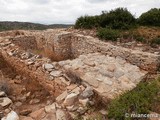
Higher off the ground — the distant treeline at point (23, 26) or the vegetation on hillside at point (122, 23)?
the vegetation on hillside at point (122, 23)

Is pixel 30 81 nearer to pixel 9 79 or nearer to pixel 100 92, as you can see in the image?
pixel 9 79

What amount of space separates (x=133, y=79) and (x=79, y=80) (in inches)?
63.5

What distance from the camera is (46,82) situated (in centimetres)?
705

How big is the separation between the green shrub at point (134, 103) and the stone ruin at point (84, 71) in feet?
1.59

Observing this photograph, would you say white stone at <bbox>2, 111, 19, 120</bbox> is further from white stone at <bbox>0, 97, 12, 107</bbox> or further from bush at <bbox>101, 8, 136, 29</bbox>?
bush at <bbox>101, 8, 136, 29</bbox>

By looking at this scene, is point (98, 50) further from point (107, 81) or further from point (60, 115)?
point (60, 115)

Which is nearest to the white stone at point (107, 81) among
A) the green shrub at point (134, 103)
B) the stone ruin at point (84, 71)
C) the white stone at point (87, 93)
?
the stone ruin at point (84, 71)

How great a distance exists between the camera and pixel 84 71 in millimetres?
7098

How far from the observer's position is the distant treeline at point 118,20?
38.5ft

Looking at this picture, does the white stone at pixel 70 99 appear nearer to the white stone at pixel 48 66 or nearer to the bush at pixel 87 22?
the white stone at pixel 48 66

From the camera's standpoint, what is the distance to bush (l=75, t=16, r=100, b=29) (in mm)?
12188

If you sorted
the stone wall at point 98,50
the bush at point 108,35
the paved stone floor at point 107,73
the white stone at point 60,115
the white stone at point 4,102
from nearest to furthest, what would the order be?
the white stone at point 60,115 < the white stone at point 4,102 < the paved stone floor at point 107,73 < the stone wall at point 98,50 < the bush at point 108,35

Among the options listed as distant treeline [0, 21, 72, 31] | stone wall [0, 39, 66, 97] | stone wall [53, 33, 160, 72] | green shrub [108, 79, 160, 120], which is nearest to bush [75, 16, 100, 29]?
stone wall [53, 33, 160, 72]

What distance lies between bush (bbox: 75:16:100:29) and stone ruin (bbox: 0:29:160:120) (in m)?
1.87
